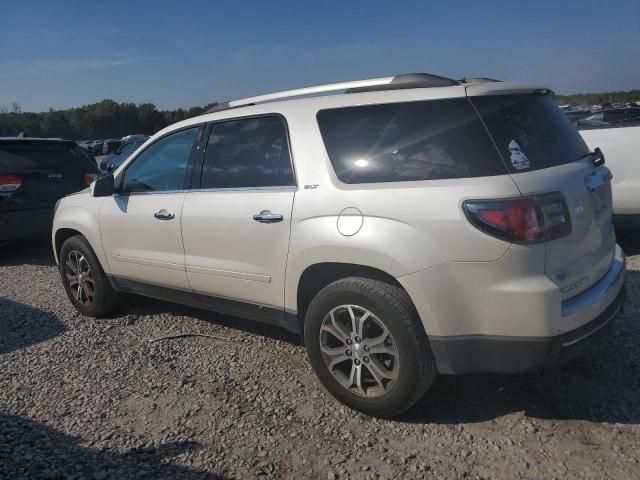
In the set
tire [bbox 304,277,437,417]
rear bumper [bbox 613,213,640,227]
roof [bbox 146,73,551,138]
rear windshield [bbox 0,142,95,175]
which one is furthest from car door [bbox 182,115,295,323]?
rear windshield [bbox 0,142,95,175]

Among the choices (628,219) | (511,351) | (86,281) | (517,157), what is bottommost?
(628,219)

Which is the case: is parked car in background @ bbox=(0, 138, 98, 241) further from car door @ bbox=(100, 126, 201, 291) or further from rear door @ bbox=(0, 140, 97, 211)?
car door @ bbox=(100, 126, 201, 291)

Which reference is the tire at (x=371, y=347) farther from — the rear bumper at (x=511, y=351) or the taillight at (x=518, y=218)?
the taillight at (x=518, y=218)

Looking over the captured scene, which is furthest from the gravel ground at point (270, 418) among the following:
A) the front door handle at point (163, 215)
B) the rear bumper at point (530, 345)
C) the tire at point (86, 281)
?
the front door handle at point (163, 215)

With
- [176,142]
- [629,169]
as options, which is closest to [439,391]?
[176,142]

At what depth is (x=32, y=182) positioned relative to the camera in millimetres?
7215

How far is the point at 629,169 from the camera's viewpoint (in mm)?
5961

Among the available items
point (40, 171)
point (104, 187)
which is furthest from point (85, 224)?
point (40, 171)

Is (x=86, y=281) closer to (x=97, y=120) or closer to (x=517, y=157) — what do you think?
(x=517, y=157)

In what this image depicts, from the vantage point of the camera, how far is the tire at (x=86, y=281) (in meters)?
4.83

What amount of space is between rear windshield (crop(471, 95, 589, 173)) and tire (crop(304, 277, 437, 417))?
911 millimetres

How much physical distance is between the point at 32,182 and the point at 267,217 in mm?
5231

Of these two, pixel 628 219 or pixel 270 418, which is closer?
pixel 270 418

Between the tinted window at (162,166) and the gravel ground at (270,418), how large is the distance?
124 centimetres
